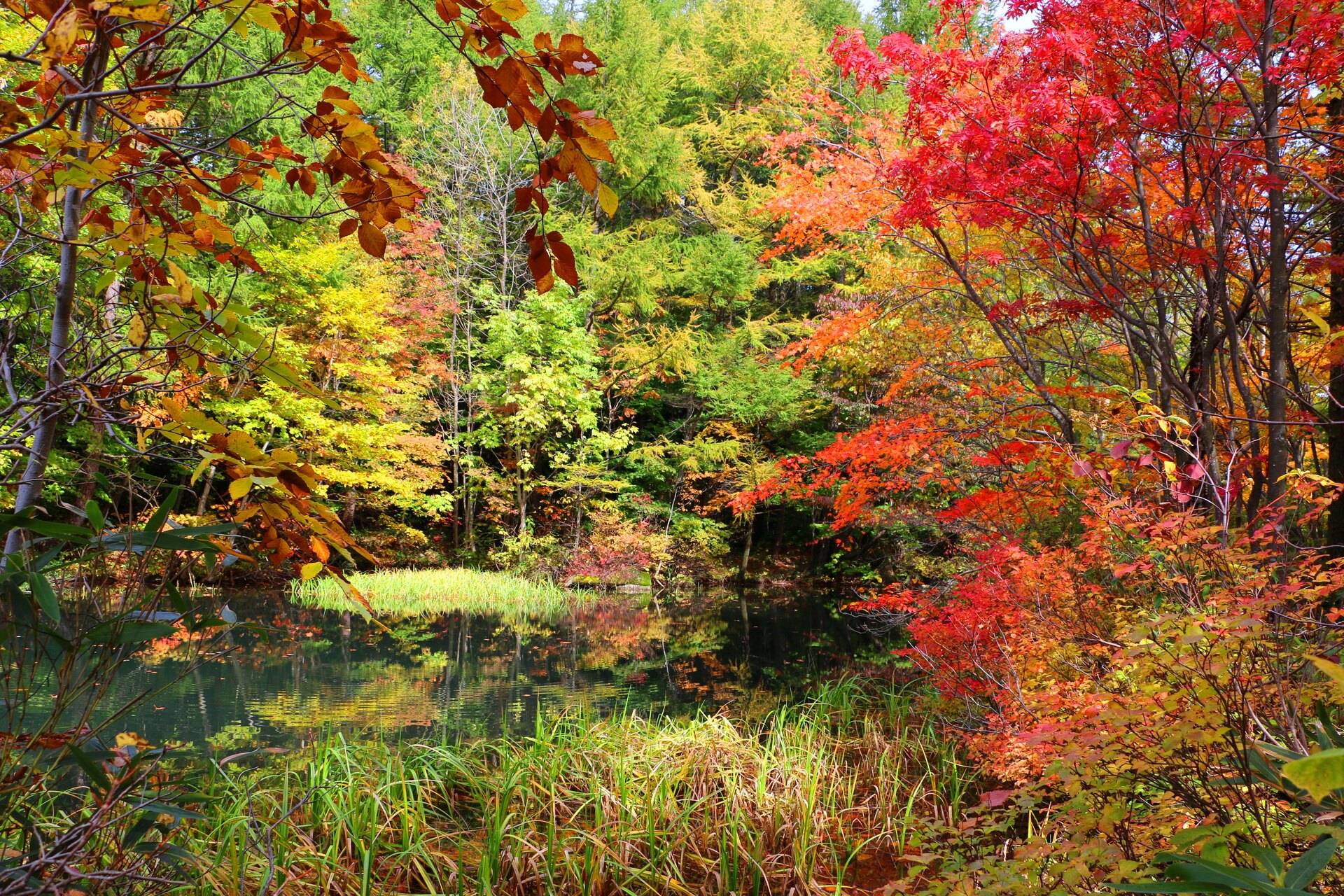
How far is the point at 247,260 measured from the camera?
1138 mm

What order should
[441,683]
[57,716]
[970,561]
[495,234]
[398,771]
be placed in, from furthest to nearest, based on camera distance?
1. [495,234]
2. [970,561]
3. [441,683]
4. [398,771]
5. [57,716]

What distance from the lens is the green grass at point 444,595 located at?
9977 millimetres

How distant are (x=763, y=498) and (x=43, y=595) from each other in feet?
17.0

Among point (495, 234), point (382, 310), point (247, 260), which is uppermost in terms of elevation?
point (495, 234)

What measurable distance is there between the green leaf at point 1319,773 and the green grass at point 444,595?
32.0 feet

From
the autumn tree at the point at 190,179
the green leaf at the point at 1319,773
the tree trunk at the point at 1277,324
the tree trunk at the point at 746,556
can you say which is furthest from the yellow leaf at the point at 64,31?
the tree trunk at the point at 746,556

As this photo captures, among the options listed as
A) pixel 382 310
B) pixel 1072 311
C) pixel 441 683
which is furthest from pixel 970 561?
pixel 382 310

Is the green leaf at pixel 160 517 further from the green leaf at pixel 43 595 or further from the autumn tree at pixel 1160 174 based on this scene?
the autumn tree at pixel 1160 174

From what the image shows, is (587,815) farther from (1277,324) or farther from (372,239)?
(1277,324)

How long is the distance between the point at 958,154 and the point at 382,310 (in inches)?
377

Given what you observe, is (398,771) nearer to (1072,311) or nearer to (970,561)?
(1072,311)

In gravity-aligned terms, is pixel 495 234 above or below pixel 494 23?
above

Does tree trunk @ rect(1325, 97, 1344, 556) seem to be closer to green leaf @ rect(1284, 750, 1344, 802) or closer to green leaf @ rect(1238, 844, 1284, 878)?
green leaf @ rect(1238, 844, 1284, 878)

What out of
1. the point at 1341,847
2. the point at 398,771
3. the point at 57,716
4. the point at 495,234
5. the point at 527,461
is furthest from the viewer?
the point at 495,234
